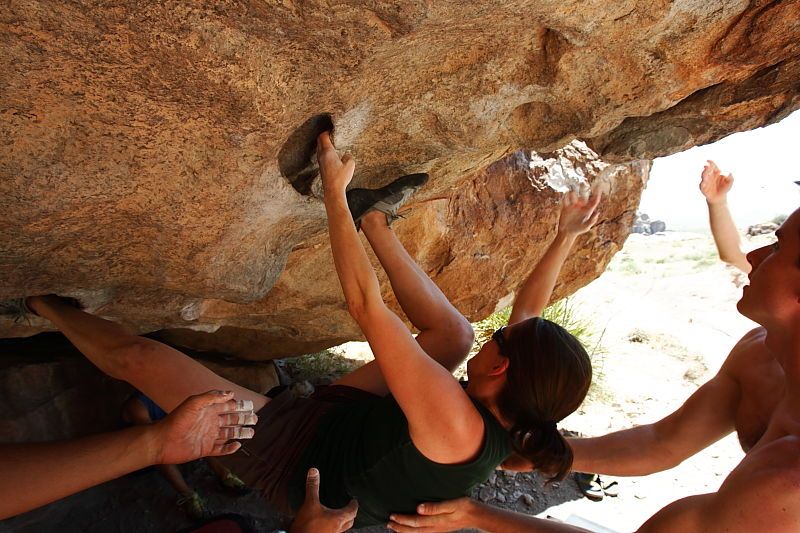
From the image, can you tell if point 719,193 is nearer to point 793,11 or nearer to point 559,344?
point 793,11

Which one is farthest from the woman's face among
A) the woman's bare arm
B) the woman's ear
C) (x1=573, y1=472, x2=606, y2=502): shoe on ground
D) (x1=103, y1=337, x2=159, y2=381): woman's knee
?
(x1=573, y1=472, x2=606, y2=502): shoe on ground

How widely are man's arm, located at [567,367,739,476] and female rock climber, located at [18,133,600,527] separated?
1.35 ft

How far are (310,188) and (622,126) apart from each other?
1079mm

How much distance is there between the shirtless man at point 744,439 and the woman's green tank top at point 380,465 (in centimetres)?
11

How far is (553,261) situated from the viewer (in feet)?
7.10

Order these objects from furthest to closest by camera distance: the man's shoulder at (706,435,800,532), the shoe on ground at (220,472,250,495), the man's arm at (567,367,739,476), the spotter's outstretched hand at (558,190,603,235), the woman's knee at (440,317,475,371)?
the shoe on ground at (220,472,250,495) → the spotter's outstretched hand at (558,190,603,235) → the woman's knee at (440,317,475,371) → the man's arm at (567,367,739,476) → the man's shoulder at (706,435,800,532)

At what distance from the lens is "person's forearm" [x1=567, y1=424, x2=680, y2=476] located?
6.29ft

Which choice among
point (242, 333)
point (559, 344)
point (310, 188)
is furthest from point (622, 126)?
point (242, 333)

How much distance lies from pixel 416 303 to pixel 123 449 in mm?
999

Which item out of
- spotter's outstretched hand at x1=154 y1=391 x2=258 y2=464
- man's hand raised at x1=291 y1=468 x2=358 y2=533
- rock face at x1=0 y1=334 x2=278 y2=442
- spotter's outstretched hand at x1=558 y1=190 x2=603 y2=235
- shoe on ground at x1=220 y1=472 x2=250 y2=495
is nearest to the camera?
spotter's outstretched hand at x1=154 y1=391 x2=258 y2=464

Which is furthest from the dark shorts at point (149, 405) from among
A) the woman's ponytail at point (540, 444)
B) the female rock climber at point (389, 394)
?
the woman's ponytail at point (540, 444)

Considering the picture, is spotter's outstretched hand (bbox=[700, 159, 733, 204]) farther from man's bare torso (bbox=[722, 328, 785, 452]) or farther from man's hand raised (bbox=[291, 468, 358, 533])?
man's hand raised (bbox=[291, 468, 358, 533])

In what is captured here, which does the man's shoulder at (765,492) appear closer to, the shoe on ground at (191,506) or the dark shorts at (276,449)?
the dark shorts at (276,449)

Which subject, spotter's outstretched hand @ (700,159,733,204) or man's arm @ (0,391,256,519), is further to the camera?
spotter's outstretched hand @ (700,159,733,204)
